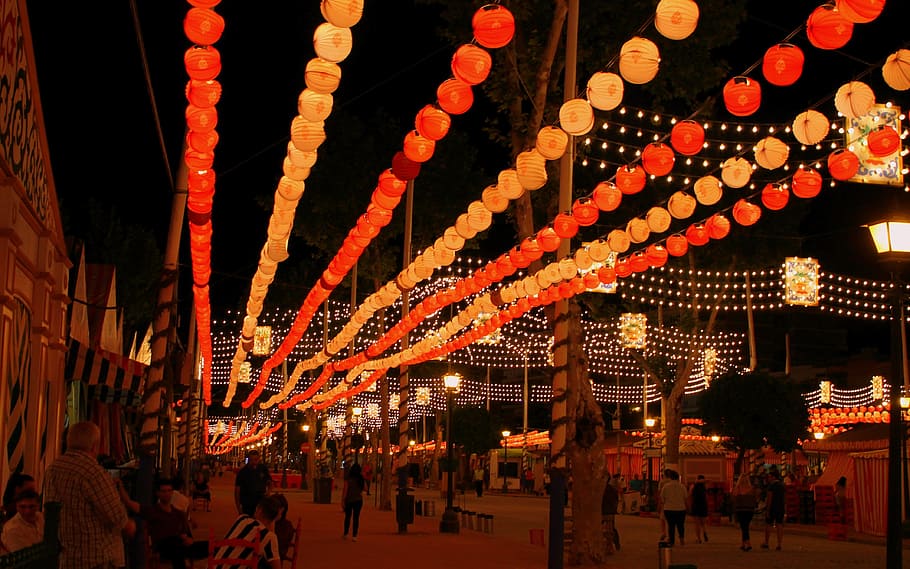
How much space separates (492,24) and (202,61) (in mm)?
2820

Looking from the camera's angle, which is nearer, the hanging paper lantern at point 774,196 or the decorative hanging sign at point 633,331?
the hanging paper lantern at point 774,196

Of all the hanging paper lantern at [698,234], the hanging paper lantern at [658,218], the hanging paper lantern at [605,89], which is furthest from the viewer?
the hanging paper lantern at [698,234]

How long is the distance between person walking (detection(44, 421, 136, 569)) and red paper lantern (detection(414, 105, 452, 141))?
5539 mm

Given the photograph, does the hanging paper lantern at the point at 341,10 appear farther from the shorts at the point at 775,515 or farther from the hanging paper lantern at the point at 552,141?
the shorts at the point at 775,515

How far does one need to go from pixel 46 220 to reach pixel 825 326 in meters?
64.9

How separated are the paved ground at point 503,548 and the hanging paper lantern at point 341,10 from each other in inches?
401

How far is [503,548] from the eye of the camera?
21109mm

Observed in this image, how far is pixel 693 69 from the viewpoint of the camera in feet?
64.3

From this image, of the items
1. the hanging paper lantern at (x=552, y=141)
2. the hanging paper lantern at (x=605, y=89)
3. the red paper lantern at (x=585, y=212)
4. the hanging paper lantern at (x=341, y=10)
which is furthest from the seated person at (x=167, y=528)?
the red paper lantern at (x=585, y=212)

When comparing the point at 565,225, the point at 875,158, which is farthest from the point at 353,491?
the point at 875,158

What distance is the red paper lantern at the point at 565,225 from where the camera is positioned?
1489cm

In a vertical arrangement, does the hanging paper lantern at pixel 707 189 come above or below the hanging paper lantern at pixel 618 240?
above

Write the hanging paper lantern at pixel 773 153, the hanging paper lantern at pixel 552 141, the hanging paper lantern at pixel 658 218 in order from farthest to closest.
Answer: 1. the hanging paper lantern at pixel 658 218
2. the hanging paper lantern at pixel 552 141
3. the hanging paper lantern at pixel 773 153

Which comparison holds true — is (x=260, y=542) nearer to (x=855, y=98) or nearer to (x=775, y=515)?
(x=855, y=98)
